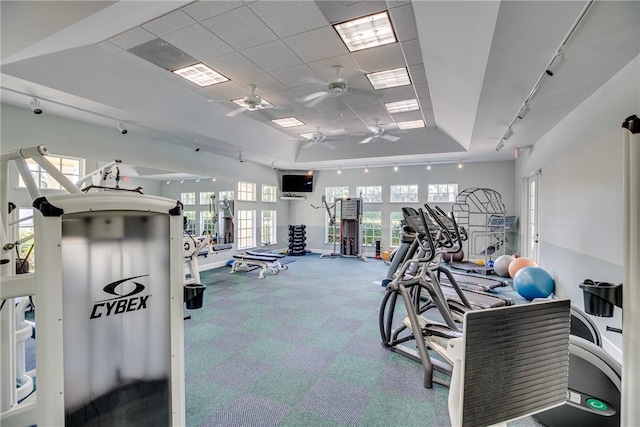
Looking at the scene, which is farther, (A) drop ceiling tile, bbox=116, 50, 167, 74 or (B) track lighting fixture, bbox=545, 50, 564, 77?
(A) drop ceiling tile, bbox=116, 50, 167, 74

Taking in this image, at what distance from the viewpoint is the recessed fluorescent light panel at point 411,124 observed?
6211 millimetres

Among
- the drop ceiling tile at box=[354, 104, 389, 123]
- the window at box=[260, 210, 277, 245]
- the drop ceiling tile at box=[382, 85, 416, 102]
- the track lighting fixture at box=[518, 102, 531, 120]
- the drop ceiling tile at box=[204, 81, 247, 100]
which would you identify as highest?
the drop ceiling tile at box=[204, 81, 247, 100]

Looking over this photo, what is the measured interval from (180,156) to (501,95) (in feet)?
18.9

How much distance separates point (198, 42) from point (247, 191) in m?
5.22

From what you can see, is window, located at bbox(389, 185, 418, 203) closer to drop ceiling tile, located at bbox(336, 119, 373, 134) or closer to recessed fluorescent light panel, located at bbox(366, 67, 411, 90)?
drop ceiling tile, located at bbox(336, 119, 373, 134)

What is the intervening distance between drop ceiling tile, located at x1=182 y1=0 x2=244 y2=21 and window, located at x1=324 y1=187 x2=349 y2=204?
721 centimetres

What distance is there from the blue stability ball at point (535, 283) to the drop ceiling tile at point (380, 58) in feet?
11.7

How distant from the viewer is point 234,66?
12.7ft

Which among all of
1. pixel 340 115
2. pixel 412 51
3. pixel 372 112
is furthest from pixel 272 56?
pixel 372 112

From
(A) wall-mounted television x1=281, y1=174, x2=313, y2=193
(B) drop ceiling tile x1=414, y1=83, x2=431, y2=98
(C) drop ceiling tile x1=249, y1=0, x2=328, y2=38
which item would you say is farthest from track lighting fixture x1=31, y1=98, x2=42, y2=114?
(A) wall-mounted television x1=281, y1=174, x2=313, y2=193

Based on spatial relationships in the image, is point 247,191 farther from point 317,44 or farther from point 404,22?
point 404,22

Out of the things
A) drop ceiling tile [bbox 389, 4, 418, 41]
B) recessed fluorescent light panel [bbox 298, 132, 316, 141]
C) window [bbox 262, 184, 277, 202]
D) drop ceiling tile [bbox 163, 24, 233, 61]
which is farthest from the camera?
window [bbox 262, 184, 277, 202]

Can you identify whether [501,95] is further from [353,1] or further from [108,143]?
[108,143]

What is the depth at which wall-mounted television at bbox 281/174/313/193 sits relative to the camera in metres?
9.87
